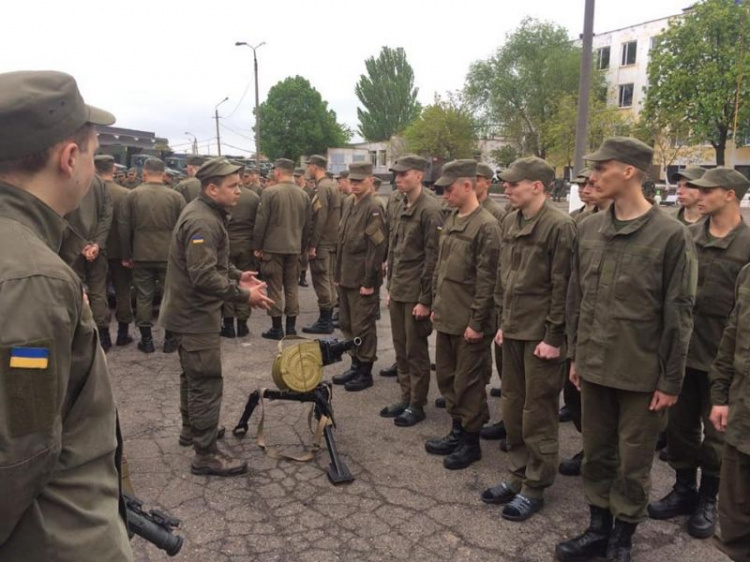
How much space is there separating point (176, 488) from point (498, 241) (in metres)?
2.88

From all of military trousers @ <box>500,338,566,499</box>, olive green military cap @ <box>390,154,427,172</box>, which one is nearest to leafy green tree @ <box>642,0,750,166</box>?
olive green military cap @ <box>390,154,427,172</box>

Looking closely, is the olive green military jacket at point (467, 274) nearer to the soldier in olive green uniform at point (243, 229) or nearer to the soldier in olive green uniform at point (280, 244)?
the soldier in olive green uniform at point (280, 244)

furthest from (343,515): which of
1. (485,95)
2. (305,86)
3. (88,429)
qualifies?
(305,86)

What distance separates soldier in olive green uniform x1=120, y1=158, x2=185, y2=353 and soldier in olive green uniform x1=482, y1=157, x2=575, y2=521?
465 centimetres

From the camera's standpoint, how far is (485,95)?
165ft

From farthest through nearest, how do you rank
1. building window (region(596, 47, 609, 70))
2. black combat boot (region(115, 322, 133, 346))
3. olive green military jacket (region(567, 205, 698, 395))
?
building window (region(596, 47, 609, 70))
black combat boot (region(115, 322, 133, 346))
olive green military jacket (region(567, 205, 698, 395))

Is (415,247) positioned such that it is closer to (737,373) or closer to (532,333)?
(532,333)

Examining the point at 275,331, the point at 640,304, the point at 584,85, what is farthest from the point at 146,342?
the point at 584,85

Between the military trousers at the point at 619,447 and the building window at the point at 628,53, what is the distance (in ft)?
166

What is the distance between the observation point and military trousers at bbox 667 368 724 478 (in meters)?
3.65

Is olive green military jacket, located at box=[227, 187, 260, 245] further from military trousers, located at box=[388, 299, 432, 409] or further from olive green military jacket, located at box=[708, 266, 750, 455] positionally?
olive green military jacket, located at box=[708, 266, 750, 455]

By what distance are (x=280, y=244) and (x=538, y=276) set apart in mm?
4629

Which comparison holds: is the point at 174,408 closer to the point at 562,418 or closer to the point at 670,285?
the point at 562,418

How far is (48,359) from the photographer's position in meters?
1.24
